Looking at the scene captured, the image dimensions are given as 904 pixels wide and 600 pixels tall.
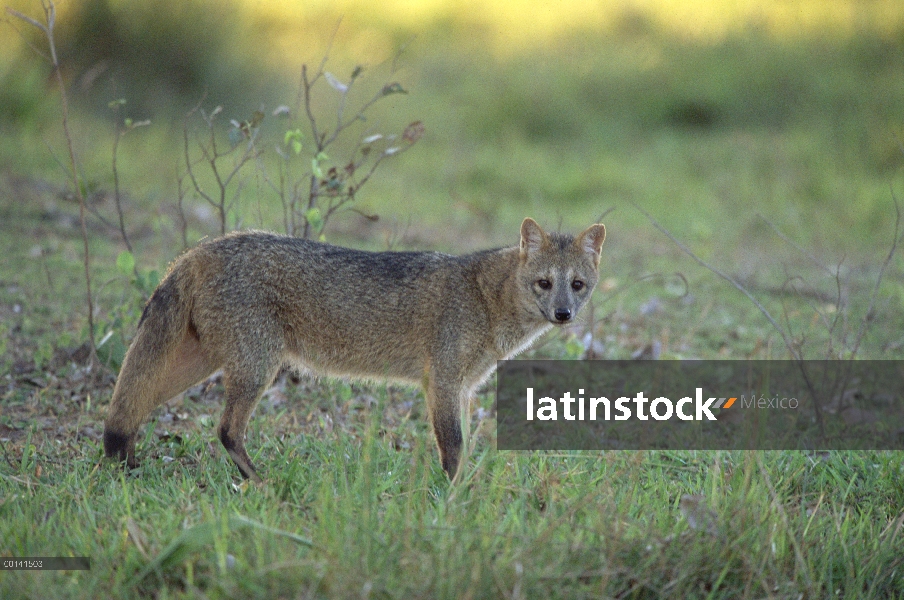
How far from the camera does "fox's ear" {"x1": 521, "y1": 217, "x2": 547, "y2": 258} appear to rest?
4.91 metres

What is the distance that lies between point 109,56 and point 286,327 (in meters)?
7.94

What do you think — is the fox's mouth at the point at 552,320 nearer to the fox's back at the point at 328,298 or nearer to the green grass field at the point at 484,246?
the fox's back at the point at 328,298

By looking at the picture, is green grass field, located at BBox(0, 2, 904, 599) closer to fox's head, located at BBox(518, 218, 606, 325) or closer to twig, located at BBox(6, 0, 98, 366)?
twig, located at BBox(6, 0, 98, 366)

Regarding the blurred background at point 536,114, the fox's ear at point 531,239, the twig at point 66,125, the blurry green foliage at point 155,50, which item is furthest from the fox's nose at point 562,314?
the blurry green foliage at point 155,50

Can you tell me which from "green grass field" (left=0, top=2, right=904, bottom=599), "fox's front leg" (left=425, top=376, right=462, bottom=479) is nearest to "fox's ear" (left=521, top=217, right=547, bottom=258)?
"green grass field" (left=0, top=2, right=904, bottom=599)

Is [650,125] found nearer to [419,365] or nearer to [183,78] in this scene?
[183,78]

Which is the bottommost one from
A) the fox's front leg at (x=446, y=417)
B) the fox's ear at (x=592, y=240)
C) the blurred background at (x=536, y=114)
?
the fox's front leg at (x=446, y=417)

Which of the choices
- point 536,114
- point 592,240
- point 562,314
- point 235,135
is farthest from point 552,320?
point 536,114

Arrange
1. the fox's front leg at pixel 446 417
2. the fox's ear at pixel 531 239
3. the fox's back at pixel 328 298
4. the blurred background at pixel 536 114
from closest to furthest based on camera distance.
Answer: the fox's back at pixel 328 298 < the fox's front leg at pixel 446 417 < the fox's ear at pixel 531 239 < the blurred background at pixel 536 114

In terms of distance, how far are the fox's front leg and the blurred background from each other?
348cm

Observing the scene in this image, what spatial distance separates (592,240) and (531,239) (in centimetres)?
37

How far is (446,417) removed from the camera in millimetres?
4535

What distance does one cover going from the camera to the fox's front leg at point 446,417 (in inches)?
175

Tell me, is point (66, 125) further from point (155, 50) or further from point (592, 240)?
point (155, 50)
